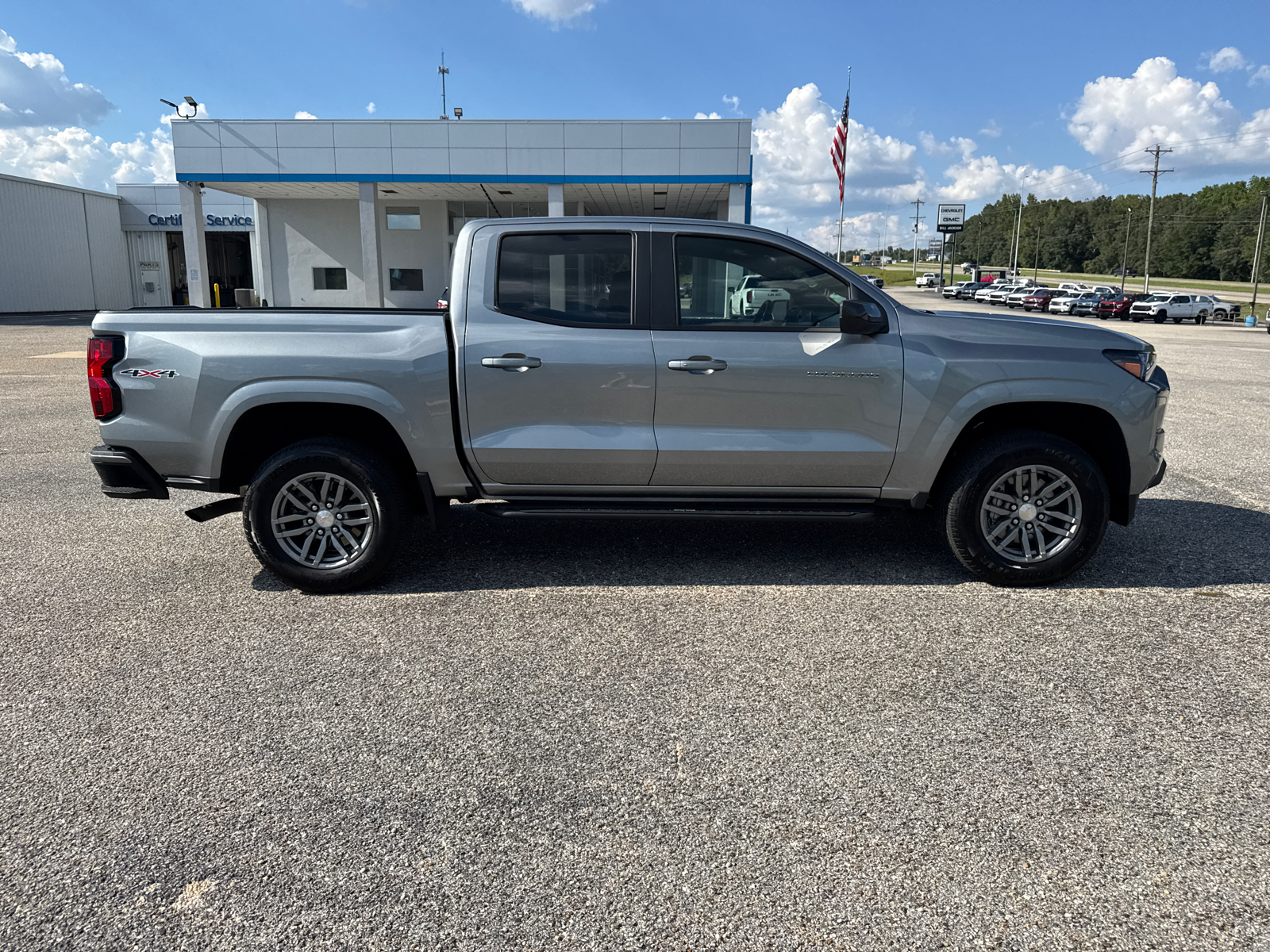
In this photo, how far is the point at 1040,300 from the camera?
6034cm

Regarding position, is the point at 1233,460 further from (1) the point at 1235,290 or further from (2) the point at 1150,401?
(1) the point at 1235,290

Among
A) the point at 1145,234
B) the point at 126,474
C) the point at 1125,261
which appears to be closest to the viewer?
the point at 126,474

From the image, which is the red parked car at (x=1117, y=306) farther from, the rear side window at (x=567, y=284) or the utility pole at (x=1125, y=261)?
the rear side window at (x=567, y=284)

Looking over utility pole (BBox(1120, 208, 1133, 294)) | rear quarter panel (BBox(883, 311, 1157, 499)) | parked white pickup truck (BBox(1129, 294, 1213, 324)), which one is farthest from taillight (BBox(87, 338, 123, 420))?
utility pole (BBox(1120, 208, 1133, 294))

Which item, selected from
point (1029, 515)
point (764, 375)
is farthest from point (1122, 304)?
point (764, 375)

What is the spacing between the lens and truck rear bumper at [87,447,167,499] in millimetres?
4895

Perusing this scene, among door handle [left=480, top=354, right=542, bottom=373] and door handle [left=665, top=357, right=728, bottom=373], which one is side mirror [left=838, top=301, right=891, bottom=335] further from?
door handle [left=480, top=354, right=542, bottom=373]

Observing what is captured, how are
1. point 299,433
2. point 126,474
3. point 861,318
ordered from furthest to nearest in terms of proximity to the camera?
point 299,433
point 126,474
point 861,318

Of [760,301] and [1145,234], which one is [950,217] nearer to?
[1145,234]

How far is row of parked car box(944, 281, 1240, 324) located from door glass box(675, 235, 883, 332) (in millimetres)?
53890

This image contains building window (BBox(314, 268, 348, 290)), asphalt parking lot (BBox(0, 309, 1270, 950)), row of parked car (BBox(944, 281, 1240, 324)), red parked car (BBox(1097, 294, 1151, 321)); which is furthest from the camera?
red parked car (BBox(1097, 294, 1151, 321))

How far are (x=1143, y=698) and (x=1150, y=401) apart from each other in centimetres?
A: 195

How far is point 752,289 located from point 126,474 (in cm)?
356

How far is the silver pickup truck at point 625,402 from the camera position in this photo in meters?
4.86
